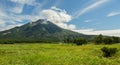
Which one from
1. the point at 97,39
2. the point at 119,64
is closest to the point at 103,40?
the point at 97,39

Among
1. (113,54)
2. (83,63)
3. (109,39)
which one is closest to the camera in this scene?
(83,63)

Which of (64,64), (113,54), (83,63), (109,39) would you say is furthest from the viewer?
(109,39)

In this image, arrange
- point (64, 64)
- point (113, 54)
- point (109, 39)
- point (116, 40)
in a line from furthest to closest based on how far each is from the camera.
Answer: point (116, 40), point (109, 39), point (113, 54), point (64, 64)

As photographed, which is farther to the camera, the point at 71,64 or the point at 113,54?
the point at 113,54

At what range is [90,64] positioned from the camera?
24.7 metres

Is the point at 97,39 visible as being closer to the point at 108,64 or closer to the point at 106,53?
the point at 106,53

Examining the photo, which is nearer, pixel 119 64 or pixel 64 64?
pixel 64 64

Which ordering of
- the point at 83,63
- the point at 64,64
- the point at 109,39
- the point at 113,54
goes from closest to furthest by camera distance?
the point at 64,64 → the point at 83,63 → the point at 113,54 → the point at 109,39

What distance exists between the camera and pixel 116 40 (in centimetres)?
15725

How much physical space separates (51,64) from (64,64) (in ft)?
4.99

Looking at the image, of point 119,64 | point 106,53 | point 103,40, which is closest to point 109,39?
point 103,40

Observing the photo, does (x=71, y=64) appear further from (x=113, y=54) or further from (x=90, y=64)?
(x=113, y=54)

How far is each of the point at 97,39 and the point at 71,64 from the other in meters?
133

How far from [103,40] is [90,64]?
129509 mm
